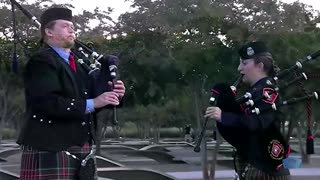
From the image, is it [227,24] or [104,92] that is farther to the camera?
[227,24]

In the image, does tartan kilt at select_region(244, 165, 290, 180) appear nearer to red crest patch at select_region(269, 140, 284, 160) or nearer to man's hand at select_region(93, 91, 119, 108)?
red crest patch at select_region(269, 140, 284, 160)

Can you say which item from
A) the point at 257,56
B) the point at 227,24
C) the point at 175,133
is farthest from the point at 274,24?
the point at 175,133

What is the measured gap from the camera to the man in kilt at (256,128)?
4297 millimetres

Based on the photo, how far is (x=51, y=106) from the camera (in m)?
3.51

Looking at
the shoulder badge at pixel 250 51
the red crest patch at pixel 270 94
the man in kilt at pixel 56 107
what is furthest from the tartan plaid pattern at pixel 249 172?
the man in kilt at pixel 56 107

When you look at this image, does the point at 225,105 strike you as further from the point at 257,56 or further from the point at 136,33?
the point at 136,33

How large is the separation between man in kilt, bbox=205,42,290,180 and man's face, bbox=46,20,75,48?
1.03 m

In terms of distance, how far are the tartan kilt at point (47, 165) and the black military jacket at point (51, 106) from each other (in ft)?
0.15

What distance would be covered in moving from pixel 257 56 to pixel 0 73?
1357 cm

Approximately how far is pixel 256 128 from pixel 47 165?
1.42 metres

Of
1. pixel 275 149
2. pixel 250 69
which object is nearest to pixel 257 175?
pixel 275 149

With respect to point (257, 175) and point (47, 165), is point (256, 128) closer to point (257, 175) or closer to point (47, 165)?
point (257, 175)

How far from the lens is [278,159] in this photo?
4395mm

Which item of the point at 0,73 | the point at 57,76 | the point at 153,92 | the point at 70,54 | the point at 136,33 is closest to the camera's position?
the point at 57,76
